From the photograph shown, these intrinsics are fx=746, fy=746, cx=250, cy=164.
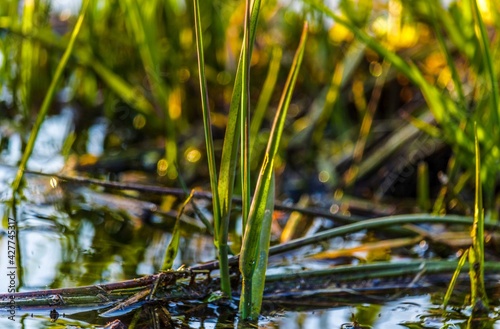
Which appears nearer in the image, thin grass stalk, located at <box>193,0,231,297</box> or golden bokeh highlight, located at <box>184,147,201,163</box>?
thin grass stalk, located at <box>193,0,231,297</box>

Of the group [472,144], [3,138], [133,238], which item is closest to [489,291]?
[472,144]

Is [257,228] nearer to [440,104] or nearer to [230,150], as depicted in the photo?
Answer: [230,150]

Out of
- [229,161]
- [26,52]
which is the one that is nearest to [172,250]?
[229,161]

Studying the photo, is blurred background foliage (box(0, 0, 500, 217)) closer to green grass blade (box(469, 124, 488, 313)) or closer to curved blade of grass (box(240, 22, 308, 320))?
green grass blade (box(469, 124, 488, 313))

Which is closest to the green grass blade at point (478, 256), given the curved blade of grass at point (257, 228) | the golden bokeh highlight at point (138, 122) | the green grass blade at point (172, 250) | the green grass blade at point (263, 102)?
the curved blade of grass at point (257, 228)

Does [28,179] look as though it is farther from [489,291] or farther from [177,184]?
[489,291]

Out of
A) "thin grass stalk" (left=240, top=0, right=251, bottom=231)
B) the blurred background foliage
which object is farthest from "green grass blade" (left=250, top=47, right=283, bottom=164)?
"thin grass stalk" (left=240, top=0, right=251, bottom=231)
